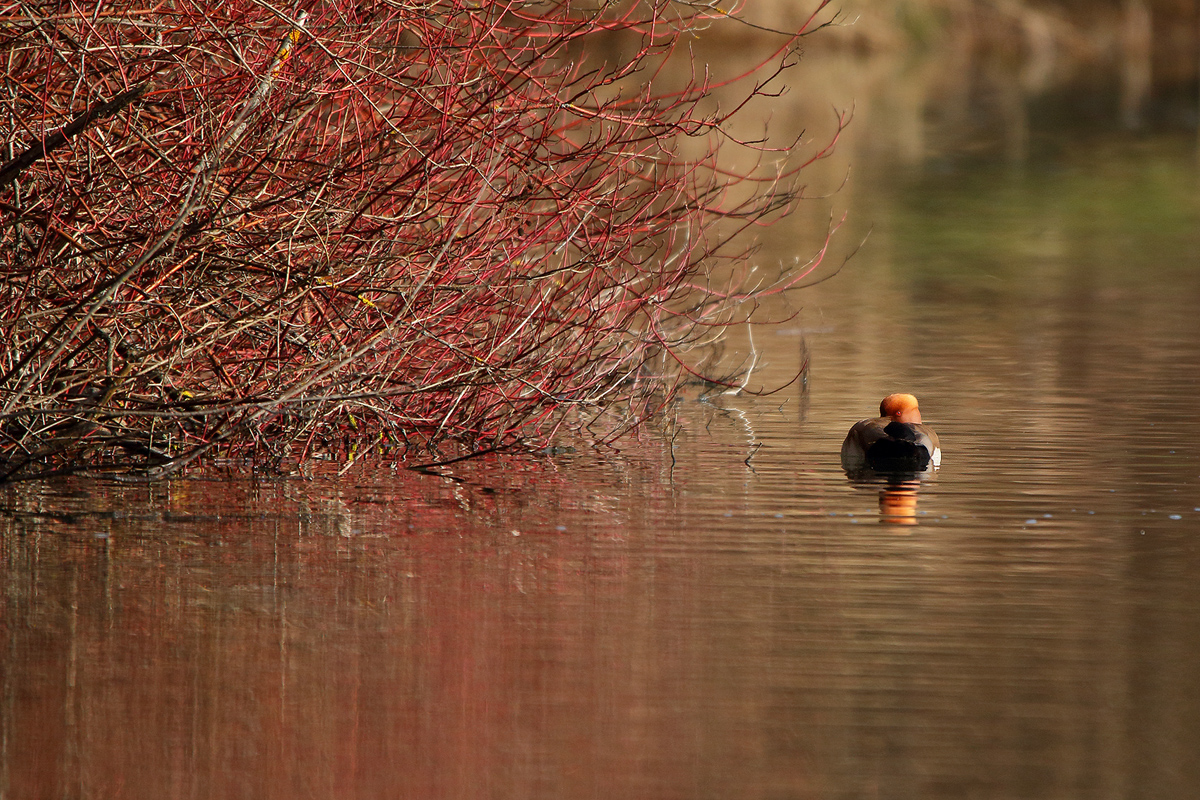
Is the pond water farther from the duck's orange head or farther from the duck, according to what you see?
the duck's orange head

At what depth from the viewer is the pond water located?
518cm

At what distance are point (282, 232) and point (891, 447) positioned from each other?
248 cm

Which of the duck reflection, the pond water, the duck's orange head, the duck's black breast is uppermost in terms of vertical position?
the duck's orange head

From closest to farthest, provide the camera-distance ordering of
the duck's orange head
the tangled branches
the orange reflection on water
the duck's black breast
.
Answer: the tangled branches < the orange reflection on water < the duck's black breast < the duck's orange head

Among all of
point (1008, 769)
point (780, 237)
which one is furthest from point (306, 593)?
point (780, 237)

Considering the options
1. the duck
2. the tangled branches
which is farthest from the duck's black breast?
the tangled branches

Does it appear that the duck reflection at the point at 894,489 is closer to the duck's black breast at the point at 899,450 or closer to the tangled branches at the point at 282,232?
the duck's black breast at the point at 899,450

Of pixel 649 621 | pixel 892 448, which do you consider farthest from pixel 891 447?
pixel 649 621

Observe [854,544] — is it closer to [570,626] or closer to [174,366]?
[570,626]

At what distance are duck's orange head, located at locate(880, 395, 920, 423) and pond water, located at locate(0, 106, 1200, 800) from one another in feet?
0.93

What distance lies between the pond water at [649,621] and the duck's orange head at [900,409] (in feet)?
0.93

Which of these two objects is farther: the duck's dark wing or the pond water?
the duck's dark wing

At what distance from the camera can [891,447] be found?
897cm

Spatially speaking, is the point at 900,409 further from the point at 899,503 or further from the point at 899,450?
the point at 899,503
